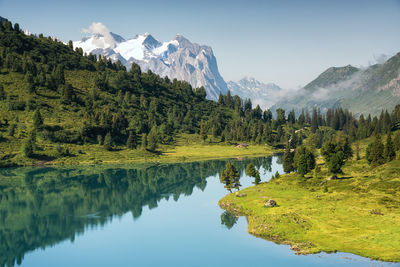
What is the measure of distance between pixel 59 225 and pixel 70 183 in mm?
52984

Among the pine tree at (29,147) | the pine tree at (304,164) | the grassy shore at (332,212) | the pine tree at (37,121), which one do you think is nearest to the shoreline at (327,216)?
the grassy shore at (332,212)

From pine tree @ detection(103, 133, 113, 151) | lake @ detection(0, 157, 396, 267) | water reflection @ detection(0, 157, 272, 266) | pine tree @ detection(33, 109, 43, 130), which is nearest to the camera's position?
lake @ detection(0, 157, 396, 267)

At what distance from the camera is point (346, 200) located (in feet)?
267

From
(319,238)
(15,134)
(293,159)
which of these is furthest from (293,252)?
(15,134)

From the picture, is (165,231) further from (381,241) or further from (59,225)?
(381,241)

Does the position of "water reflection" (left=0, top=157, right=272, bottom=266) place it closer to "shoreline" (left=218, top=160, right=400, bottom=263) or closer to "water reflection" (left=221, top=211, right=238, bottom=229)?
"water reflection" (left=221, top=211, right=238, bottom=229)

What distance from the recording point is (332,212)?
72.2 m

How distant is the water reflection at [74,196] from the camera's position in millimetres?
71062

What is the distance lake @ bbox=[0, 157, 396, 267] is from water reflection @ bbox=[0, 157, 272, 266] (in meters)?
0.25

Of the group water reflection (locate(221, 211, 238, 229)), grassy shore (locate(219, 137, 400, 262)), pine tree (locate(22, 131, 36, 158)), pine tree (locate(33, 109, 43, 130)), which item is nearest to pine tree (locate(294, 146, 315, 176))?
grassy shore (locate(219, 137, 400, 262))

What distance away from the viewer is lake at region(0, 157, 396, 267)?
56.2m

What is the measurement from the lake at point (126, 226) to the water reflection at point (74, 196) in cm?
25

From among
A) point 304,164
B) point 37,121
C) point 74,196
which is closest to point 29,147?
point 37,121

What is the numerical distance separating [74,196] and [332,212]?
272 feet
